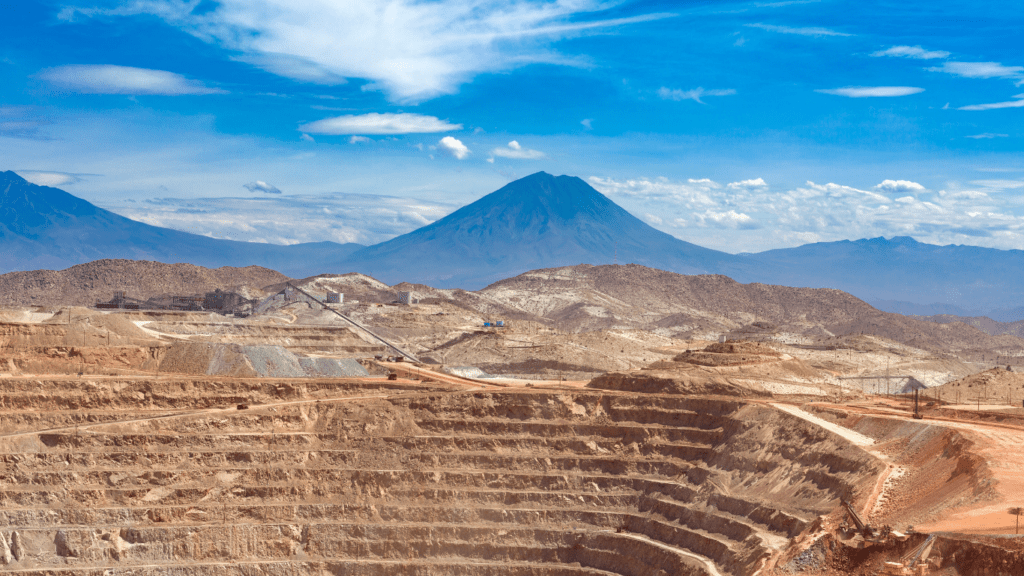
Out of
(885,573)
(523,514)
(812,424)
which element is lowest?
(523,514)

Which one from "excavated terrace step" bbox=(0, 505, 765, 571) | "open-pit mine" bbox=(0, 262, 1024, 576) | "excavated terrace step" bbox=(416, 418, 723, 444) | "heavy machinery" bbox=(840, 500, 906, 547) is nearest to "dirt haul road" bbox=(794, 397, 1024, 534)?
"open-pit mine" bbox=(0, 262, 1024, 576)

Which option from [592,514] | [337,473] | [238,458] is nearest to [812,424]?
[592,514]

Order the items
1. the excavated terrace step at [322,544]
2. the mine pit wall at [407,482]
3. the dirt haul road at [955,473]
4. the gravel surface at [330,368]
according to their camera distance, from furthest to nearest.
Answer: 1. the gravel surface at [330,368]
2. the excavated terrace step at [322,544]
3. the mine pit wall at [407,482]
4. the dirt haul road at [955,473]

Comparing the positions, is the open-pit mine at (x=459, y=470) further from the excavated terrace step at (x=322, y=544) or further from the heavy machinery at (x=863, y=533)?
the heavy machinery at (x=863, y=533)

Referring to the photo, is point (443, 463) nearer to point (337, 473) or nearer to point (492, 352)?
point (337, 473)

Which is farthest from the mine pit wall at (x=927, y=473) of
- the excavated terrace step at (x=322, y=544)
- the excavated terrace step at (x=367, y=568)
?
the excavated terrace step at (x=322, y=544)

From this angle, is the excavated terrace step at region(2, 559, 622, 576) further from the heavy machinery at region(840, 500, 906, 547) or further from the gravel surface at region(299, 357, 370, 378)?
the gravel surface at region(299, 357, 370, 378)

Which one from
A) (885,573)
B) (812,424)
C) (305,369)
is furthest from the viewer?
→ (305,369)
